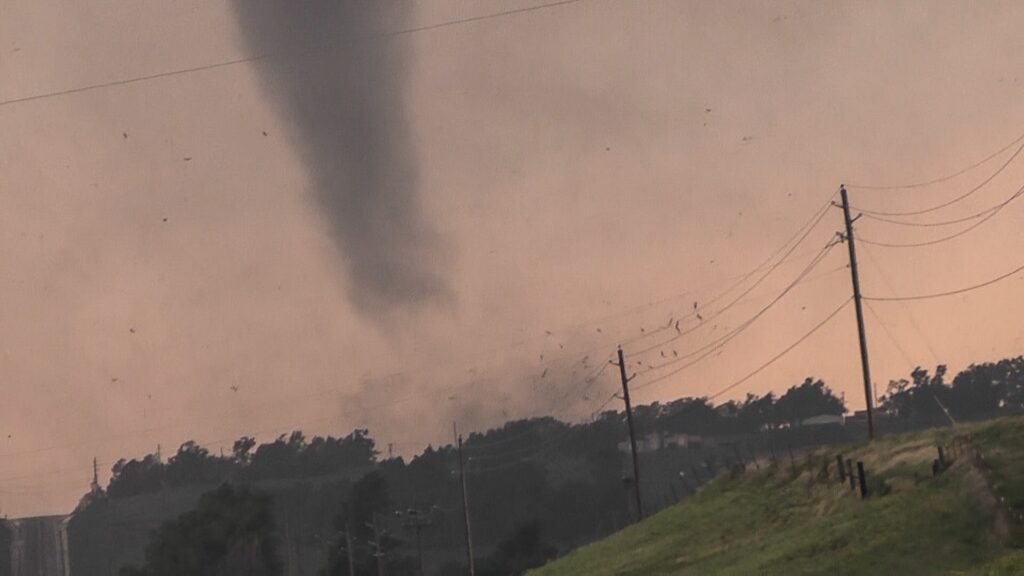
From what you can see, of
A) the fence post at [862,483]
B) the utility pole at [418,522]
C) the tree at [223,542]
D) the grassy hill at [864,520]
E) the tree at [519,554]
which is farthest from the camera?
the tree at [223,542]

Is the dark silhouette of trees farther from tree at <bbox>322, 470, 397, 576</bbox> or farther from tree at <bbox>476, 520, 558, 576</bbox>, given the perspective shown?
tree at <bbox>476, 520, 558, 576</bbox>

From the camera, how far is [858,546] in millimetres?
42562

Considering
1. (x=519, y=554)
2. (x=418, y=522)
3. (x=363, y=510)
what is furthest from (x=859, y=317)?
(x=363, y=510)

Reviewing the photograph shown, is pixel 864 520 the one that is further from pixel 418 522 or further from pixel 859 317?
pixel 418 522

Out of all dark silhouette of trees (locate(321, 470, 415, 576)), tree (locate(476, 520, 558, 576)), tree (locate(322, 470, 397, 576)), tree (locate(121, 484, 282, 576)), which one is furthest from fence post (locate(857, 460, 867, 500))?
tree (locate(121, 484, 282, 576))

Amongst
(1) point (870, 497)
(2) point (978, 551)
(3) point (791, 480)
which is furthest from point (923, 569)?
(3) point (791, 480)

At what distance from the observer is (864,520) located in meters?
45.4

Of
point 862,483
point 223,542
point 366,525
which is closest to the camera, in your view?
point 862,483

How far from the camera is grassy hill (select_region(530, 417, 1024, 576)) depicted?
3925cm

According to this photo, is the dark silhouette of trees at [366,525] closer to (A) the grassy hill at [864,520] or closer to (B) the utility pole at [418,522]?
(B) the utility pole at [418,522]

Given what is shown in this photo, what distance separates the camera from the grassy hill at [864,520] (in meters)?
39.2

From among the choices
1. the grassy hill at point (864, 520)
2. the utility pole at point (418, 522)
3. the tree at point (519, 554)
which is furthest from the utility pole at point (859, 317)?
the tree at point (519, 554)

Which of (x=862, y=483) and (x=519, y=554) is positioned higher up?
(x=862, y=483)

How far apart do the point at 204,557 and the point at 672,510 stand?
8756 centimetres
